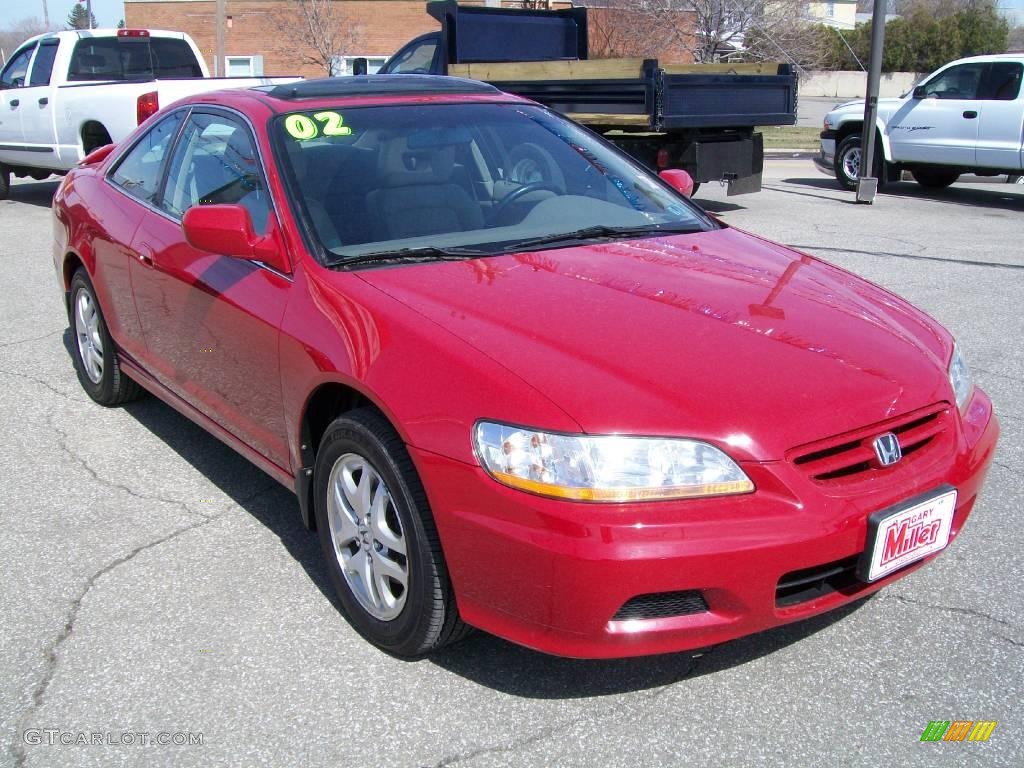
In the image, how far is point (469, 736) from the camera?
8.82 feet

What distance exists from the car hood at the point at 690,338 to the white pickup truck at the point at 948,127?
416 inches

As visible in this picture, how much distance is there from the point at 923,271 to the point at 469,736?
708cm

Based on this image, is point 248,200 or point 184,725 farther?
point 248,200

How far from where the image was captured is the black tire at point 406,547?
2.74m

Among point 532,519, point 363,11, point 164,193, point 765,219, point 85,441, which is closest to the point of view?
point 532,519

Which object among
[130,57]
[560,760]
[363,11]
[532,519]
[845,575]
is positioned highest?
[363,11]

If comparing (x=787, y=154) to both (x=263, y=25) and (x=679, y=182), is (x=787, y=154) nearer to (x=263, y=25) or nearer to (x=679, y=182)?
(x=679, y=182)

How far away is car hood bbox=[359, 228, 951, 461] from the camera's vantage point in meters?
2.57

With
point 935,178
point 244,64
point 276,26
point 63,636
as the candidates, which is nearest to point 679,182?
point 63,636

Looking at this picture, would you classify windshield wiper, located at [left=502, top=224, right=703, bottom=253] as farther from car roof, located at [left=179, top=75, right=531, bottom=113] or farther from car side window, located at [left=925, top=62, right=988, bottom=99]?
car side window, located at [left=925, top=62, right=988, bottom=99]

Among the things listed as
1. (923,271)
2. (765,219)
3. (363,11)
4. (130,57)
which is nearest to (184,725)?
(923,271)

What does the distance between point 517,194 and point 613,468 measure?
5.59ft

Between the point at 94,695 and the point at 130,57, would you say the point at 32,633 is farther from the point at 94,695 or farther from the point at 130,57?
the point at 130,57

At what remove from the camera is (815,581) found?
2.68 meters
